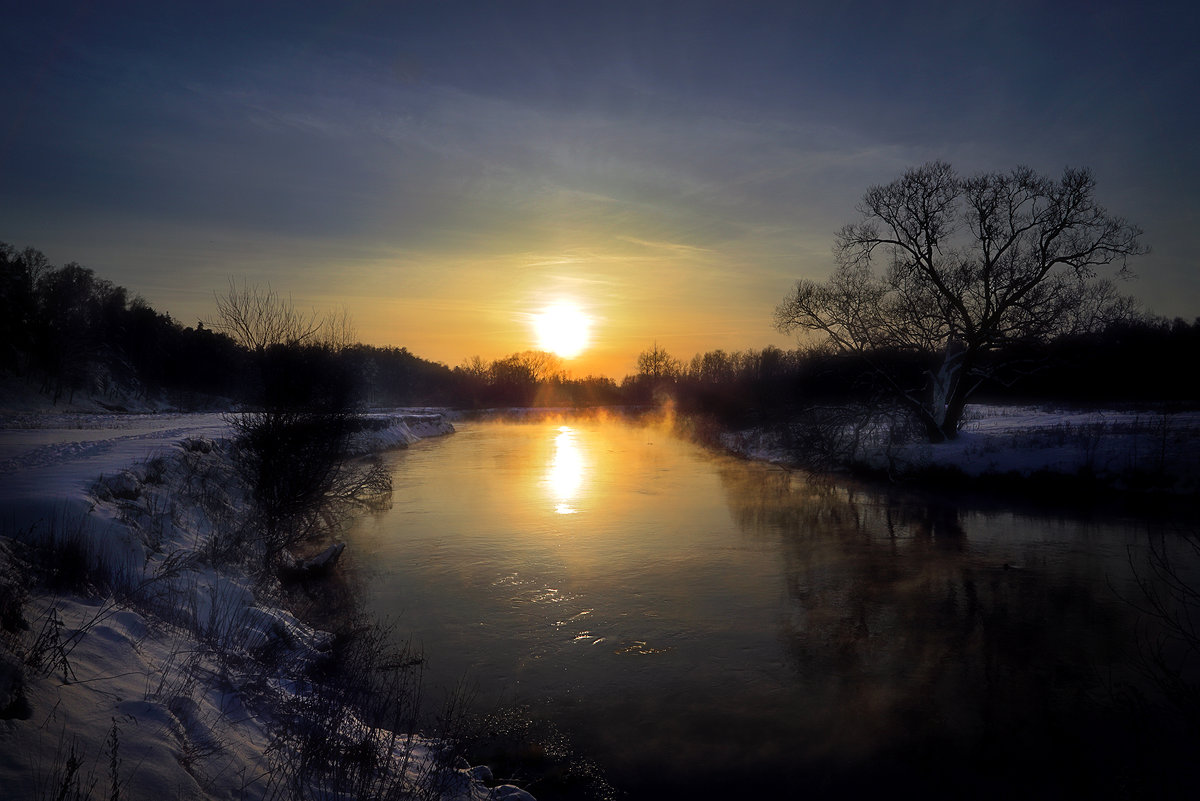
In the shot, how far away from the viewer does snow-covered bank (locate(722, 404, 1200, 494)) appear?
63.7 feet

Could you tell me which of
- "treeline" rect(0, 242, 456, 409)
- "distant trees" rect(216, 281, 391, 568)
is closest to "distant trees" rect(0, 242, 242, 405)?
"treeline" rect(0, 242, 456, 409)

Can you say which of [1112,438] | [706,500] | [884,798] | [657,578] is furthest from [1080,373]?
[884,798]

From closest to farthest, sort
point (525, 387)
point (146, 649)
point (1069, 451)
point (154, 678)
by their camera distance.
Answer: point (154, 678) < point (146, 649) < point (1069, 451) < point (525, 387)

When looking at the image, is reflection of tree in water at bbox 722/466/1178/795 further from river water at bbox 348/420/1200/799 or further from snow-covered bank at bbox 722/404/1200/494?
snow-covered bank at bbox 722/404/1200/494

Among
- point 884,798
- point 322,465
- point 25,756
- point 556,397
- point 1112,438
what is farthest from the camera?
point 556,397

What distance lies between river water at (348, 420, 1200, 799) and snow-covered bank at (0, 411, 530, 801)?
2.15 metres

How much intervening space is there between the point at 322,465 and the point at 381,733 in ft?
30.8

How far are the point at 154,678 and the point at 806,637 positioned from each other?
333 inches

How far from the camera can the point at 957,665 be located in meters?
8.88

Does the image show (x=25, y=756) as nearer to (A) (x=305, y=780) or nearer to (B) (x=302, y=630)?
(A) (x=305, y=780)

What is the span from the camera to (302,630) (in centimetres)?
930

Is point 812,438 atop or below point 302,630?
atop

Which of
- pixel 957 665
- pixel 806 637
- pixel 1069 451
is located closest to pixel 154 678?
pixel 806 637

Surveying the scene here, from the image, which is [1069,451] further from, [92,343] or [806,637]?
[92,343]
